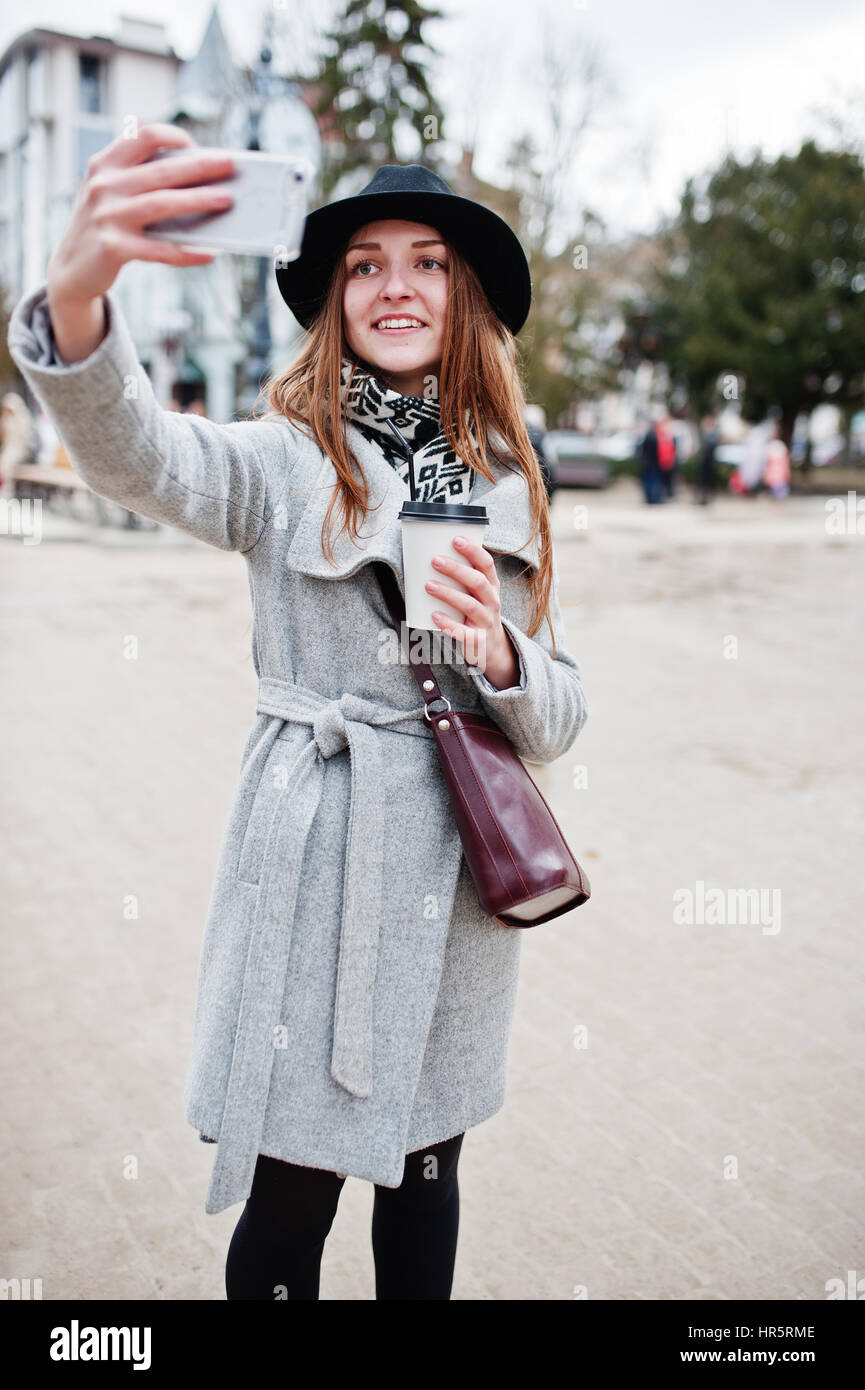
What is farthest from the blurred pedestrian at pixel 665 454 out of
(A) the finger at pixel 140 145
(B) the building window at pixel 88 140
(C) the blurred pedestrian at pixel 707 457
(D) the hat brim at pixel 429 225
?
(A) the finger at pixel 140 145

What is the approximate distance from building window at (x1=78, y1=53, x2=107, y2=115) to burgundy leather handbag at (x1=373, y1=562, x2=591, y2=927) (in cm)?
4261

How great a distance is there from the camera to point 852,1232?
2.70 metres

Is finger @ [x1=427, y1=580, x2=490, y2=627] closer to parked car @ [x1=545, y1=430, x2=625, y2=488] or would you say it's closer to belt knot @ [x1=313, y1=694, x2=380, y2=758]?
belt knot @ [x1=313, y1=694, x2=380, y2=758]

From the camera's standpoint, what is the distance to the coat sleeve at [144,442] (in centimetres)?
127

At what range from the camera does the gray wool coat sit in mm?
1653

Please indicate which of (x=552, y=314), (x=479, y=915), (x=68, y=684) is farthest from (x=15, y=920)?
(x=552, y=314)

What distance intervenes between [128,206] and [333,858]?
0.93 m

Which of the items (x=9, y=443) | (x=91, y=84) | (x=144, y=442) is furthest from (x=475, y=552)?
(x=91, y=84)

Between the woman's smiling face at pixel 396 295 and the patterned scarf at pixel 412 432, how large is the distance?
0.05 meters

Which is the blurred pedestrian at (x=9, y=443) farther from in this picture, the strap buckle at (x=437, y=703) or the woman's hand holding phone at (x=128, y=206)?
the woman's hand holding phone at (x=128, y=206)

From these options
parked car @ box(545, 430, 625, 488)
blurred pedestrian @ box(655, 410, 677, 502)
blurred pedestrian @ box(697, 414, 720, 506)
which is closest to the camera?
blurred pedestrian @ box(655, 410, 677, 502)

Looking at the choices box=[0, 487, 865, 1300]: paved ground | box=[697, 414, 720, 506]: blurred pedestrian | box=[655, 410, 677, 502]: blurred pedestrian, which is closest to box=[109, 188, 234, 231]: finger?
box=[0, 487, 865, 1300]: paved ground
